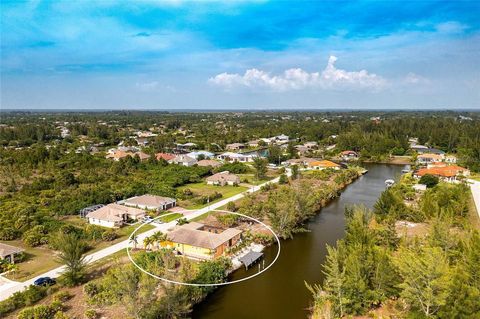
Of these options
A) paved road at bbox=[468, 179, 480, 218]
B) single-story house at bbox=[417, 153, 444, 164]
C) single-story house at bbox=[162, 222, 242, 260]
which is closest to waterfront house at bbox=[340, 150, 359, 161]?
single-story house at bbox=[417, 153, 444, 164]

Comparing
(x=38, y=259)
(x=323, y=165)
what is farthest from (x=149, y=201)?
(x=323, y=165)

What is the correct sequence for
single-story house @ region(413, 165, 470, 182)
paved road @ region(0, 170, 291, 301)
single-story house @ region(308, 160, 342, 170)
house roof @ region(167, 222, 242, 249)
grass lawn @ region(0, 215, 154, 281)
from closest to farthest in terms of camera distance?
paved road @ region(0, 170, 291, 301) → grass lawn @ region(0, 215, 154, 281) → house roof @ region(167, 222, 242, 249) → single-story house @ region(413, 165, 470, 182) → single-story house @ region(308, 160, 342, 170)

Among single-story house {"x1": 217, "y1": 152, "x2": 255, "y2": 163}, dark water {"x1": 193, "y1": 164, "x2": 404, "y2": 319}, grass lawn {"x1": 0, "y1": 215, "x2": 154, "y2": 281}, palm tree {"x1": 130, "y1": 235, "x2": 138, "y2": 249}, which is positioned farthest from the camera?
single-story house {"x1": 217, "y1": 152, "x2": 255, "y2": 163}

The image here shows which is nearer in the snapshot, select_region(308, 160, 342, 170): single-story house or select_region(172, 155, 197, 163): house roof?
select_region(308, 160, 342, 170): single-story house

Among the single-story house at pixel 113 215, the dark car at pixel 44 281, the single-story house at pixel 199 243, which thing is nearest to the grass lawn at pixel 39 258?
the single-story house at pixel 113 215

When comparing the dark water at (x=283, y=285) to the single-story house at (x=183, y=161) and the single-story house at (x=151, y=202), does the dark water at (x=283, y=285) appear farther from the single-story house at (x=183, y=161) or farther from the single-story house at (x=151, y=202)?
the single-story house at (x=183, y=161)

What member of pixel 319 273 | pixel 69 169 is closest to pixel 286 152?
pixel 69 169

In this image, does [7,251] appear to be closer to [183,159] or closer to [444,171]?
[183,159]

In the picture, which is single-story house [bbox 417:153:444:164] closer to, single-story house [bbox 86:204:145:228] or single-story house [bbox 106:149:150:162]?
single-story house [bbox 106:149:150:162]
